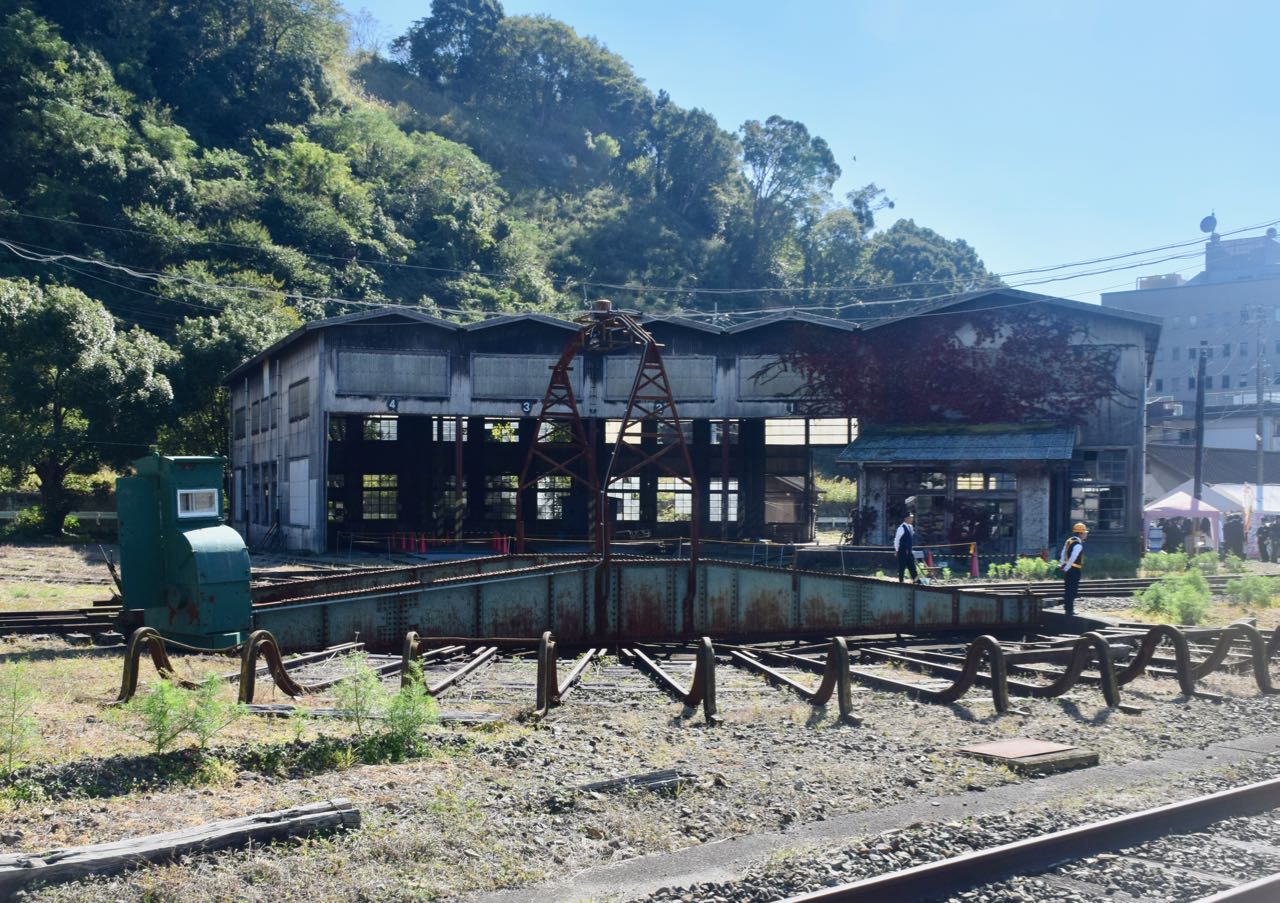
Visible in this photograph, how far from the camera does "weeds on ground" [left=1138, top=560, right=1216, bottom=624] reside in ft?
56.0

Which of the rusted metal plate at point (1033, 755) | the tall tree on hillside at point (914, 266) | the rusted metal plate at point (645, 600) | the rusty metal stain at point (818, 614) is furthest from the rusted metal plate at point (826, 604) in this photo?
the tall tree on hillside at point (914, 266)

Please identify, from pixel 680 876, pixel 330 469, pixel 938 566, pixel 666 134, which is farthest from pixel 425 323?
pixel 666 134

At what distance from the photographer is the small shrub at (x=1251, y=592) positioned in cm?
1939

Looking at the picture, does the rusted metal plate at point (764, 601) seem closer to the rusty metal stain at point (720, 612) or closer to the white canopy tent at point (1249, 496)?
the rusty metal stain at point (720, 612)

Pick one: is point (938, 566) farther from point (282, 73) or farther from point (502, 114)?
point (502, 114)

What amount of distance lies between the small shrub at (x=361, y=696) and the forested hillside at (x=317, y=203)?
32.9 metres

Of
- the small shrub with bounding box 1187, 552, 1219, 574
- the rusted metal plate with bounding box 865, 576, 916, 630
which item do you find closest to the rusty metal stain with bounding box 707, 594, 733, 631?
the rusted metal plate with bounding box 865, 576, 916, 630

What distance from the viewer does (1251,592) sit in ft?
63.7

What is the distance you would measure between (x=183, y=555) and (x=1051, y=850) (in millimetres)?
9276

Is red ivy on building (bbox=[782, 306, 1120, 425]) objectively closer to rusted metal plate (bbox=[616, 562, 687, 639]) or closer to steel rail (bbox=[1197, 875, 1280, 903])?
rusted metal plate (bbox=[616, 562, 687, 639])

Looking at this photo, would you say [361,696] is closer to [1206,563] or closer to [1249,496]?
[1206,563]

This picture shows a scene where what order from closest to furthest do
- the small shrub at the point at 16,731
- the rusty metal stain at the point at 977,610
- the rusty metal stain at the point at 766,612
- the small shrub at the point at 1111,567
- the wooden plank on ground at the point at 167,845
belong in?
the wooden plank on ground at the point at 167,845, the small shrub at the point at 16,731, the rusty metal stain at the point at 766,612, the rusty metal stain at the point at 977,610, the small shrub at the point at 1111,567

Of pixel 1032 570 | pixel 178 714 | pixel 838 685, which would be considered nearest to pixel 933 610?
pixel 838 685

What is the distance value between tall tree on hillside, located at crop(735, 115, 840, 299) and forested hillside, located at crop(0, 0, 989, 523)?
197mm
